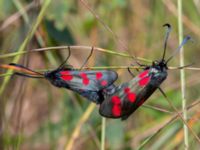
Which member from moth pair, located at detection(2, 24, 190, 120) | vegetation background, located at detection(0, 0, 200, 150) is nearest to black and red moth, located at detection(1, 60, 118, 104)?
moth pair, located at detection(2, 24, 190, 120)

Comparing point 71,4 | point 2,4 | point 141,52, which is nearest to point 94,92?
point 2,4

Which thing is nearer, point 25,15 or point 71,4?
point 25,15

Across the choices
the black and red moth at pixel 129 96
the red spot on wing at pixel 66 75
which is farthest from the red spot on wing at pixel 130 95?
the red spot on wing at pixel 66 75

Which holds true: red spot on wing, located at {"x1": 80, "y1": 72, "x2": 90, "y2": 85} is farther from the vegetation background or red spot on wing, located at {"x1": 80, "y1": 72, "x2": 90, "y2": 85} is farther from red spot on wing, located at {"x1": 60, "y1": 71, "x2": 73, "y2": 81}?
the vegetation background

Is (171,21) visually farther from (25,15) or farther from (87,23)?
(25,15)

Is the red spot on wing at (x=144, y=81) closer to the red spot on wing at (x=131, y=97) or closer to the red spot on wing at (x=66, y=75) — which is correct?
the red spot on wing at (x=131, y=97)

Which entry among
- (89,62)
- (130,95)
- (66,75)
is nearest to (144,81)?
(130,95)

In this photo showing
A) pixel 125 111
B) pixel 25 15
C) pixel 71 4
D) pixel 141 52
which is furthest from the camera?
pixel 141 52
